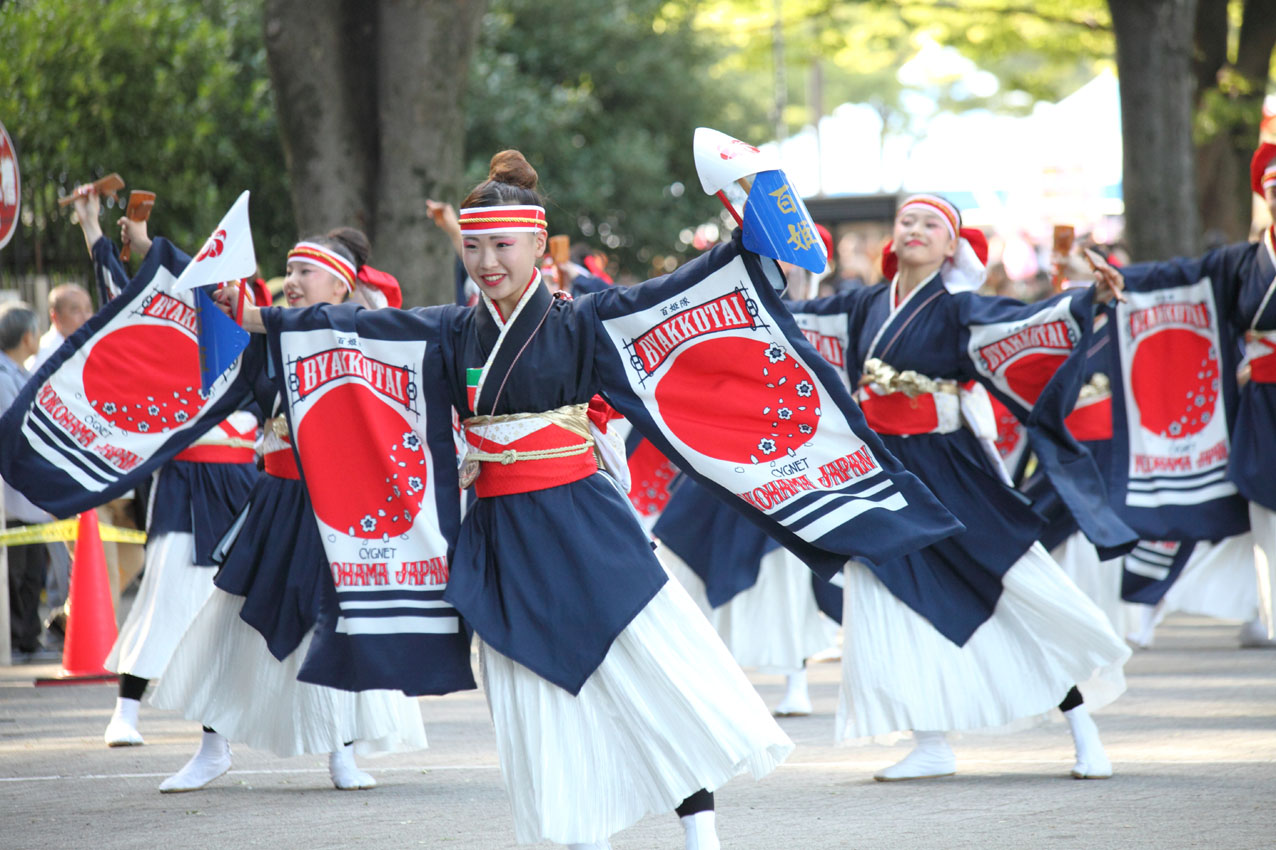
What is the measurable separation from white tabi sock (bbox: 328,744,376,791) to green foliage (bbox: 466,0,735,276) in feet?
37.0

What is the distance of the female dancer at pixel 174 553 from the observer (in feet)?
19.4

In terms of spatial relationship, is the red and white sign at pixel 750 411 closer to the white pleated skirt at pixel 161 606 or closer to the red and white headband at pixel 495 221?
the red and white headband at pixel 495 221

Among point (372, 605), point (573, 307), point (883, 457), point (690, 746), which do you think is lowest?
point (690, 746)

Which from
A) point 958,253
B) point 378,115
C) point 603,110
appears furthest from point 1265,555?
point 603,110

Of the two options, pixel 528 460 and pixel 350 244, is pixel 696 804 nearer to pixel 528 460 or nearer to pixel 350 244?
pixel 528 460

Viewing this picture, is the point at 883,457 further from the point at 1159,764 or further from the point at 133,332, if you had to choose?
the point at 133,332

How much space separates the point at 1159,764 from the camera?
17.6 ft

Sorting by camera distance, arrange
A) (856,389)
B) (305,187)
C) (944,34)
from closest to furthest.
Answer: (856,389), (305,187), (944,34)

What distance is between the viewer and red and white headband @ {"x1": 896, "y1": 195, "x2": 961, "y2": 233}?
5.60 meters

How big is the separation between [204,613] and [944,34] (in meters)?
15.5

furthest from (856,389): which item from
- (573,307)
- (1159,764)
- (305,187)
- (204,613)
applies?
(305,187)

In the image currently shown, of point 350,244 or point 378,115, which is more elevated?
point 378,115

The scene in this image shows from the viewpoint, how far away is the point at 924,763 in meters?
5.28

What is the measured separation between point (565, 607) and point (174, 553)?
2.83 metres
